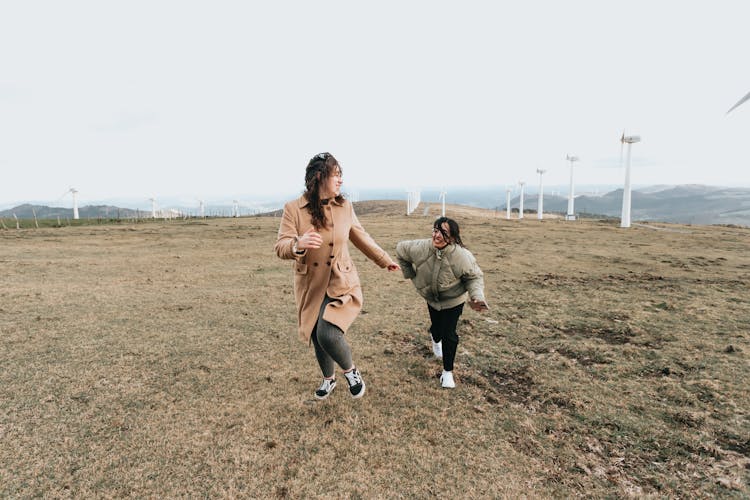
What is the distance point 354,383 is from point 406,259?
1.75m

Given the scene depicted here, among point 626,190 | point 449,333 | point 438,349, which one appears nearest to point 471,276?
point 449,333

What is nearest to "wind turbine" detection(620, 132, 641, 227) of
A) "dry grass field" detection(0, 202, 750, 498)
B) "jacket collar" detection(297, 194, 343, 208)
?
"dry grass field" detection(0, 202, 750, 498)

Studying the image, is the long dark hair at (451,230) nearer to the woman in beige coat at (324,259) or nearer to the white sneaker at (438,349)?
the woman in beige coat at (324,259)

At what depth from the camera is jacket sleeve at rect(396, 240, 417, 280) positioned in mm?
5230

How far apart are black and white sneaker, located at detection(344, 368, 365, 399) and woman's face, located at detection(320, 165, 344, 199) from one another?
6.40ft

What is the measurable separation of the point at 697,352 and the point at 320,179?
638 cm

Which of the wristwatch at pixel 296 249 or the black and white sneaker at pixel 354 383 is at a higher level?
the wristwatch at pixel 296 249

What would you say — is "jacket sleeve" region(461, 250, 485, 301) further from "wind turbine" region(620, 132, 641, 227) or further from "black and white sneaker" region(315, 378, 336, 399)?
"wind turbine" region(620, 132, 641, 227)

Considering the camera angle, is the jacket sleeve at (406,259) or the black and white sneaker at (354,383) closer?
the black and white sneaker at (354,383)

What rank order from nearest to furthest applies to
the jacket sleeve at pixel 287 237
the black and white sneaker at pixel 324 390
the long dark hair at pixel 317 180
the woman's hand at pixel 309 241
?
1. the woman's hand at pixel 309 241
2. the jacket sleeve at pixel 287 237
3. the long dark hair at pixel 317 180
4. the black and white sneaker at pixel 324 390

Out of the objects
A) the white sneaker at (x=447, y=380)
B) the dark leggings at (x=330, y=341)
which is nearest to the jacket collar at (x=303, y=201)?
the dark leggings at (x=330, y=341)

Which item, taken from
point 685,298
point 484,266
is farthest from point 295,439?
point 484,266

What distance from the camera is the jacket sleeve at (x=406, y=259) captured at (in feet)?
17.2

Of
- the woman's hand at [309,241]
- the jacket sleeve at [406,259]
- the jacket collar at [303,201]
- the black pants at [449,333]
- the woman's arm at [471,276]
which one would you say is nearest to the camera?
the woman's hand at [309,241]
